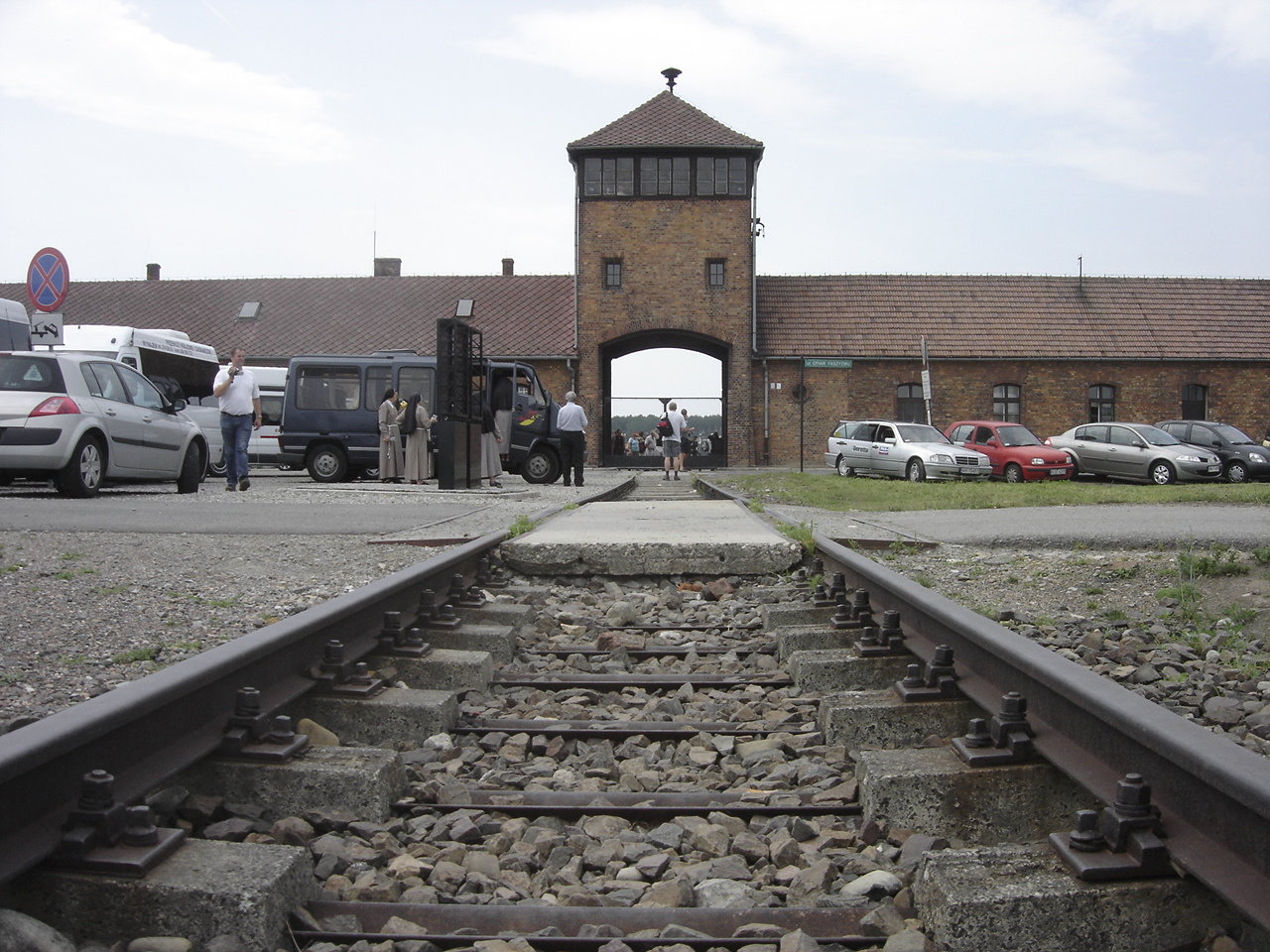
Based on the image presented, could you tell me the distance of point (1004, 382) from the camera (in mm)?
37844

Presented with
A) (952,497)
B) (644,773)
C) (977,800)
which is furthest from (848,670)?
(952,497)

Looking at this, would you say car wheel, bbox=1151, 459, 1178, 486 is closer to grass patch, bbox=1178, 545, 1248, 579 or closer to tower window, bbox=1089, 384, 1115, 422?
tower window, bbox=1089, 384, 1115, 422

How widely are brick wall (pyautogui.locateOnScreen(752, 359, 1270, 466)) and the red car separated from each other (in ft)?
37.4

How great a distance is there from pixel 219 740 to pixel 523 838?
2.47 feet

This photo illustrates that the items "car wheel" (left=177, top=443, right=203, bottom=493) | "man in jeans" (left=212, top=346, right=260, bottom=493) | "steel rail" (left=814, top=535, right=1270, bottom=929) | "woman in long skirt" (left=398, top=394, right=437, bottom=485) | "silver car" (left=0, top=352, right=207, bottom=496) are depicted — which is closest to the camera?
"steel rail" (left=814, top=535, right=1270, bottom=929)

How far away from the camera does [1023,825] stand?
2.50m

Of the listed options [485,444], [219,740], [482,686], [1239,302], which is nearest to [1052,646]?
[482,686]

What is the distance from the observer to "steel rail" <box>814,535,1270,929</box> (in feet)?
5.74

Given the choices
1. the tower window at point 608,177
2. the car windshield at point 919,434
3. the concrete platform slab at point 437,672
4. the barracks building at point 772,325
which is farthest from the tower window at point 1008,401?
the concrete platform slab at point 437,672

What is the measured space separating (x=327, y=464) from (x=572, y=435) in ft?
21.8

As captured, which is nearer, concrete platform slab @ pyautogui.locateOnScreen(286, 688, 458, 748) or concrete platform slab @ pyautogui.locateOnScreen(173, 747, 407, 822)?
concrete platform slab @ pyautogui.locateOnScreen(173, 747, 407, 822)

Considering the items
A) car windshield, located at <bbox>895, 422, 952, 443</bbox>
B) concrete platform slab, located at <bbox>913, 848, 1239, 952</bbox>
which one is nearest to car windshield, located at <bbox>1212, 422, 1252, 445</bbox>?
car windshield, located at <bbox>895, 422, 952, 443</bbox>

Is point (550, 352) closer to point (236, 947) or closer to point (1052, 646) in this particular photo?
point (1052, 646)

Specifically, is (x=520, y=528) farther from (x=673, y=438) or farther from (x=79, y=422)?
(x=673, y=438)
